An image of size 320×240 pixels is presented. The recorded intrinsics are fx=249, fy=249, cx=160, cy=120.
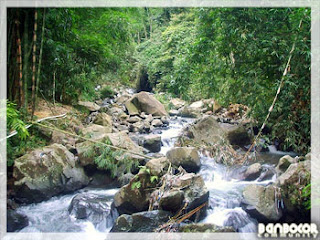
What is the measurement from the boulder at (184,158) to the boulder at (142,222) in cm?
135

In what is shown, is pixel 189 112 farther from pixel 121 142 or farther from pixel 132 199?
pixel 132 199

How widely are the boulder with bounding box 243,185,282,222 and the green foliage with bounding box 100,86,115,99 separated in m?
9.63

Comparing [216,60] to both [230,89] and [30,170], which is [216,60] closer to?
[230,89]

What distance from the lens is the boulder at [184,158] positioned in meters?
4.29

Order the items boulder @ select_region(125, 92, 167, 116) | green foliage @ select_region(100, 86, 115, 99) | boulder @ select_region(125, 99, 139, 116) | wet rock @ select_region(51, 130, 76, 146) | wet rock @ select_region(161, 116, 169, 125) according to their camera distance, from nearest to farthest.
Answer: wet rock @ select_region(51, 130, 76, 146)
wet rock @ select_region(161, 116, 169, 125)
boulder @ select_region(125, 99, 139, 116)
boulder @ select_region(125, 92, 167, 116)
green foliage @ select_region(100, 86, 115, 99)

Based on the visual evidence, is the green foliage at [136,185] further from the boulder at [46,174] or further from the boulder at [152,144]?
the boulder at [152,144]

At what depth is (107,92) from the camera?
12055 mm

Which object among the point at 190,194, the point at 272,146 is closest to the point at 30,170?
the point at 190,194

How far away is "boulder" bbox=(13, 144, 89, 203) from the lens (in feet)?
11.8

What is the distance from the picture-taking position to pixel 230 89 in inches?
186

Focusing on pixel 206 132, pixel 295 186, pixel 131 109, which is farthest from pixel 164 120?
pixel 295 186

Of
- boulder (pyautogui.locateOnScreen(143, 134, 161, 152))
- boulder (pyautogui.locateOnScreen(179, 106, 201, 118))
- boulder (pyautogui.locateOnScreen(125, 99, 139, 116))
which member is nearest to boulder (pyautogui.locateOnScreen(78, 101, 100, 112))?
boulder (pyautogui.locateOnScreen(125, 99, 139, 116))

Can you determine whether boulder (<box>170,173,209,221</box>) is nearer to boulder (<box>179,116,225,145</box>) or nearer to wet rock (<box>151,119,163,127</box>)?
boulder (<box>179,116,225,145</box>)

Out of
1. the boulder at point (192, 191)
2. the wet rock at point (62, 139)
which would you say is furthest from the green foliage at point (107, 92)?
the boulder at point (192, 191)
